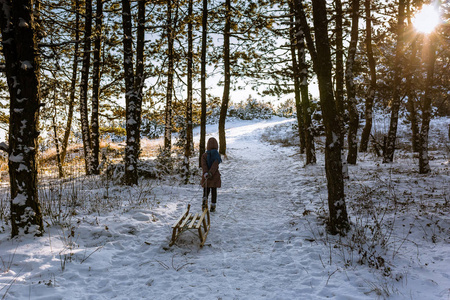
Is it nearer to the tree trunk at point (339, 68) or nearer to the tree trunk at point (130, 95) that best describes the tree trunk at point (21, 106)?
the tree trunk at point (130, 95)

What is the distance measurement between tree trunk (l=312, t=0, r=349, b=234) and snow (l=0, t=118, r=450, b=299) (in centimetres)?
49

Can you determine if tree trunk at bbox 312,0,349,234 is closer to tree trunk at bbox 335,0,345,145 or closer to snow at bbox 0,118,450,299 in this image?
snow at bbox 0,118,450,299

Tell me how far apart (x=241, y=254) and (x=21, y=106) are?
4.98 meters

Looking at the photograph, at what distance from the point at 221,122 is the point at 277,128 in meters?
26.5

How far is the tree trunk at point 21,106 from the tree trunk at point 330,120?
5708mm

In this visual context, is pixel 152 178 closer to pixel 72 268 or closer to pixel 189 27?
pixel 72 268

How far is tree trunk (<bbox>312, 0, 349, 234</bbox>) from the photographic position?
5293mm

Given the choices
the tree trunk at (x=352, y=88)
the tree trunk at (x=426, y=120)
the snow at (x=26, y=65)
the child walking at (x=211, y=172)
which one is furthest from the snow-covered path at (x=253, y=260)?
the tree trunk at (x=352, y=88)

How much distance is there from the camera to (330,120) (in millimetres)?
5344

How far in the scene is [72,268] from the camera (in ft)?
13.2

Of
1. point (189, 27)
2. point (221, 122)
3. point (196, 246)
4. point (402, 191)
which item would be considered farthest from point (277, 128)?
point (196, 246)

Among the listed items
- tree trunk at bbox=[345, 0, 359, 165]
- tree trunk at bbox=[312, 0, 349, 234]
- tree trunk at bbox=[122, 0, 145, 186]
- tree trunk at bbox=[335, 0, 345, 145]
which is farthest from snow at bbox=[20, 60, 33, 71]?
tree trunk at bbox=[345, 0, 359, 165]

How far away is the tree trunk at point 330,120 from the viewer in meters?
5.29

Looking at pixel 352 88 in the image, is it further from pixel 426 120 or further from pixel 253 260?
pixel 253 260
